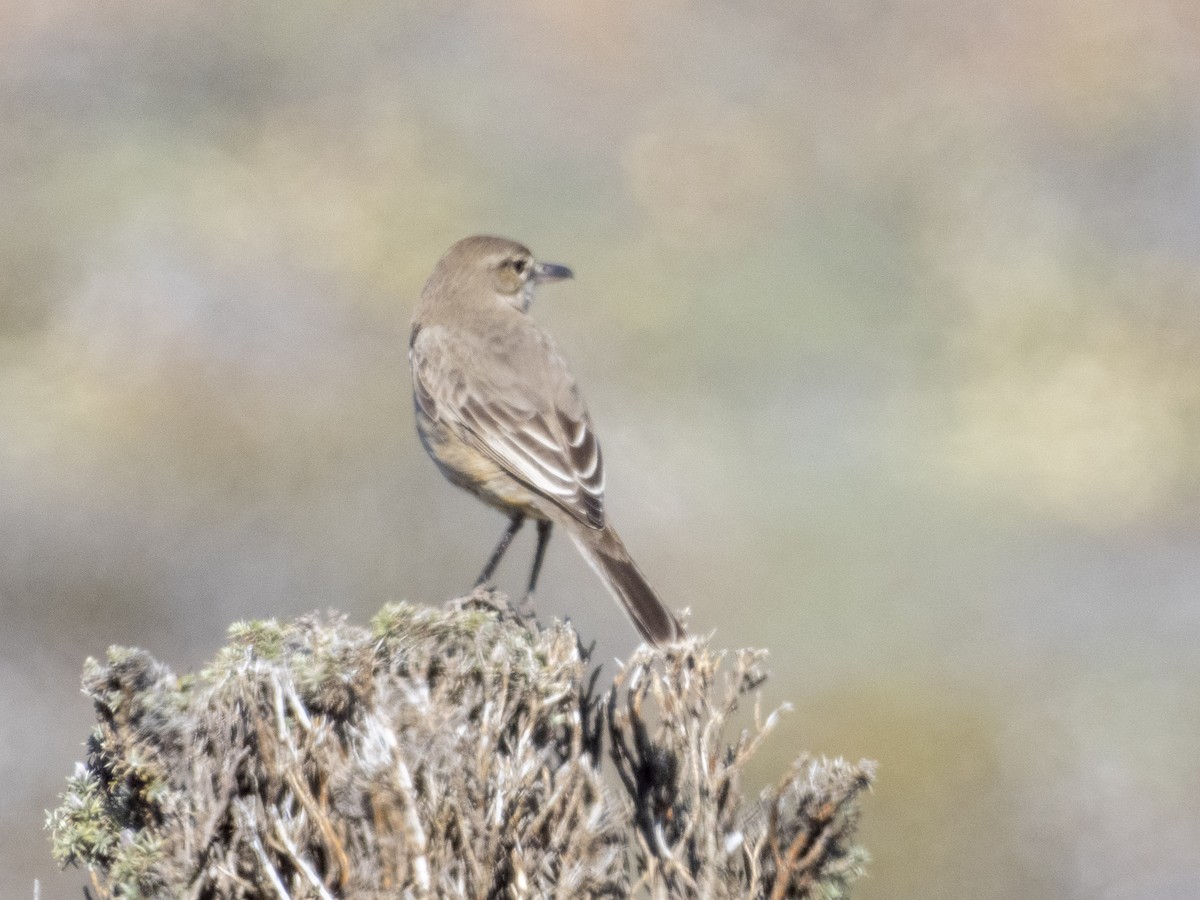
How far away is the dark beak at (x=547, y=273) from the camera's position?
769cm

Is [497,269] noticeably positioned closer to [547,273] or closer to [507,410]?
[547,273]

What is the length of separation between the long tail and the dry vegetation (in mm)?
812

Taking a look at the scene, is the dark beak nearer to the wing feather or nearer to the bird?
the bird

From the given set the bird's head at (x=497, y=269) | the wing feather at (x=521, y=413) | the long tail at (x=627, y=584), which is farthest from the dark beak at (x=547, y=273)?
the long tail at (x=627, y=584)

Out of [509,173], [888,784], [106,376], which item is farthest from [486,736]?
[509,173]

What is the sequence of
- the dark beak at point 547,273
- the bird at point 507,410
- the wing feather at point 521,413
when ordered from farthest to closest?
the dark beak at point 547,273
the wing feather at point 521,413
the bird at point 507,410

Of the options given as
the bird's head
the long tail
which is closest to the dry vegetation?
the long tail

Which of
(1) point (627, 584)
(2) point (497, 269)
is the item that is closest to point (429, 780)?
(1) point (627, 584)

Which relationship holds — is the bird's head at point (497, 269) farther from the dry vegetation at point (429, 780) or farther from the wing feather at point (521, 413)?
the dry vegetation at point (429, 780)

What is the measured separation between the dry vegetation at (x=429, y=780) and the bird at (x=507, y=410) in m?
1.35

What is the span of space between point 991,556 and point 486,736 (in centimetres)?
929

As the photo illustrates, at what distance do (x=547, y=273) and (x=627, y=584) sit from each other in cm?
258

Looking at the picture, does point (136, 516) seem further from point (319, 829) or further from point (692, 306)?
point (319, 829)

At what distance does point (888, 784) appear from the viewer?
9.17m
